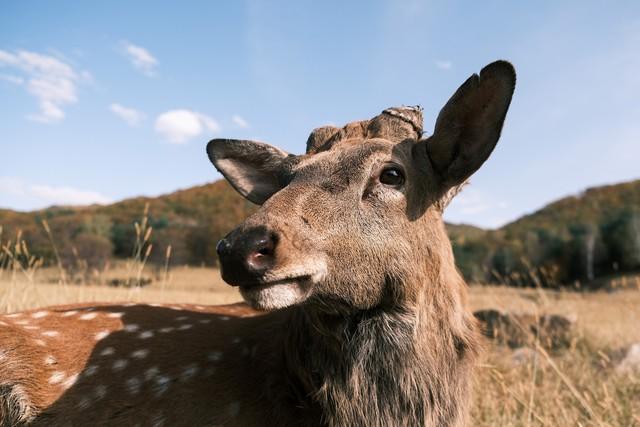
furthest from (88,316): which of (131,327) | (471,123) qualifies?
(471,123)

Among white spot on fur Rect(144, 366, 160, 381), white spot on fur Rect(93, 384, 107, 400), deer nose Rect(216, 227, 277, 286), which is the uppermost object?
deer nose Rect(216, 227, 277, 286)

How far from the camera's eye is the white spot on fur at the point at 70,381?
3414 millimetres

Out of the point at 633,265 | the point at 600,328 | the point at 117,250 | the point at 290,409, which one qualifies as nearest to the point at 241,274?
the point at 290,409

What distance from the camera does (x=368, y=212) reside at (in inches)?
121

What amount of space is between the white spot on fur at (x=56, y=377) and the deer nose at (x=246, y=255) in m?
1.74

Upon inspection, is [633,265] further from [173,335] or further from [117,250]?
[173,335]

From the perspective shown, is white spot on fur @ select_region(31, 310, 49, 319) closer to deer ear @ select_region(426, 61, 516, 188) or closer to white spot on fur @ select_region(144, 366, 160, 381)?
white spot on fur @ select_region(144, 366, 160, 381)

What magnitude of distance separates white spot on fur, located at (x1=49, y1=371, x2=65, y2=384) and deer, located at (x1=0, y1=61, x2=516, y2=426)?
0.02m

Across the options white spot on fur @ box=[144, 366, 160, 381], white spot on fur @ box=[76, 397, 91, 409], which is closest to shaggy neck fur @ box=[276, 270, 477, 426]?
white spot on fur @ box=[144, 366, 160, 381]

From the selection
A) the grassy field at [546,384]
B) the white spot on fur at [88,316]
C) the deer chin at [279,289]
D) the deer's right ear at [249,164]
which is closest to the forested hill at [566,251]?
the grassy field at [546,384]

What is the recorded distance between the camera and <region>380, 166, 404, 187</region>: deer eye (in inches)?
127

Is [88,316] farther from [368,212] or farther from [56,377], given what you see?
[368,212]

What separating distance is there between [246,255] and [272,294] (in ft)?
0.80

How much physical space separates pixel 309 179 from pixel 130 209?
2586 inches
